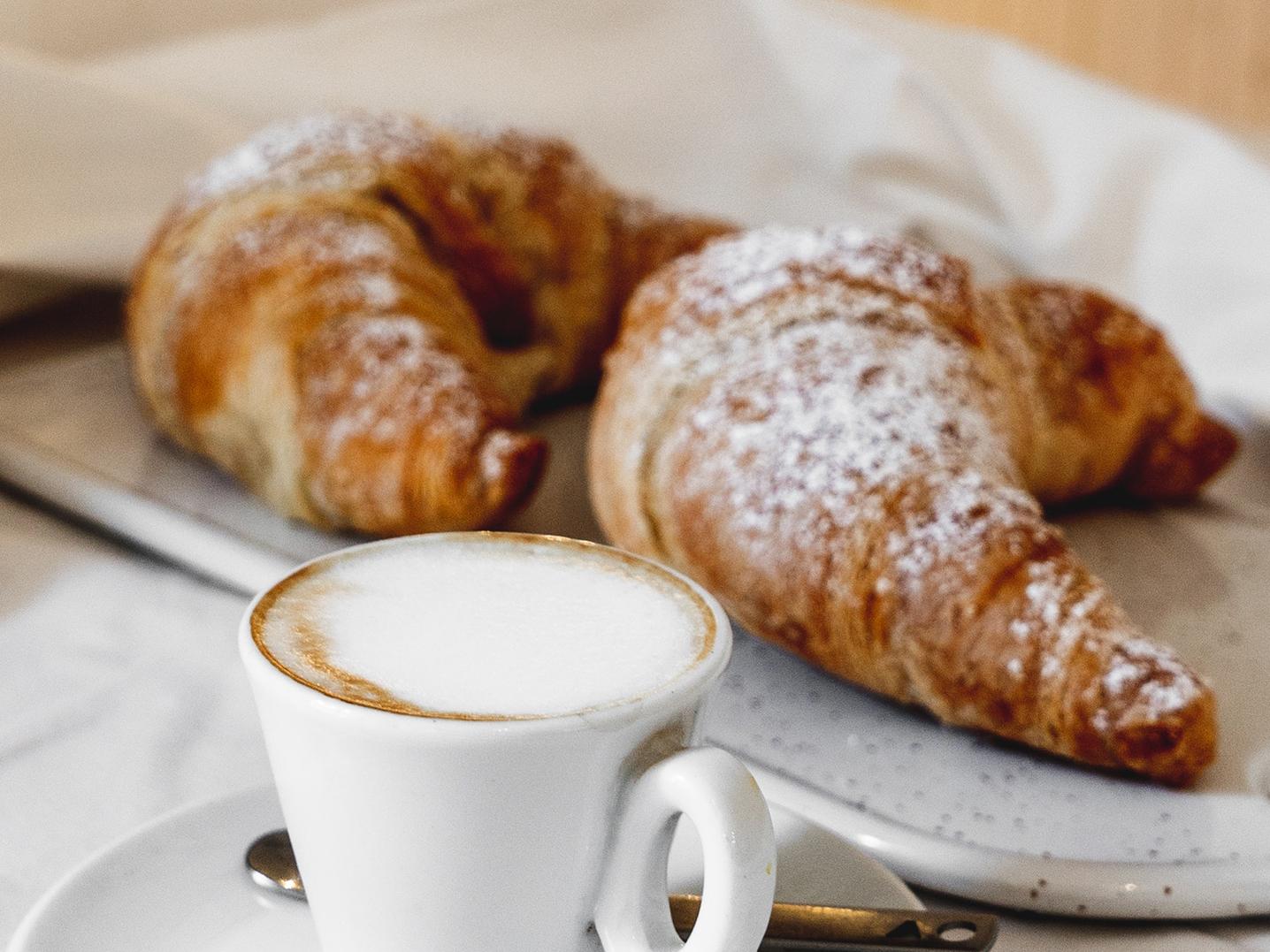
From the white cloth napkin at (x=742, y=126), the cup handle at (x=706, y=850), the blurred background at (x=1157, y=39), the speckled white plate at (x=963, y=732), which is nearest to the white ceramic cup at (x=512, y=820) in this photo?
the cup handle at (x=706, y=850)

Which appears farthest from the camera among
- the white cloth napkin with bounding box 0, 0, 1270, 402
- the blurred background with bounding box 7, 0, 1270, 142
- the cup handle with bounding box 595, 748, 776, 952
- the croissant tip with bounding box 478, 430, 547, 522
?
the blurred background with bounding box 7, 0, 1270, 142

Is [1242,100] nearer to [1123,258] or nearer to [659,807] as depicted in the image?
[1123,258]

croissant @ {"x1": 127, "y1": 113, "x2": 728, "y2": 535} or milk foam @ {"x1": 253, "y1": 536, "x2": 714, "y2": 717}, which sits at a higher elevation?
milk foam @ {"x1": 253, "y1": 536, "x2": 714, "y2": 717}

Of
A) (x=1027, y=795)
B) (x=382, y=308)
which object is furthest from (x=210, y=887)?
(x=382, y=308)

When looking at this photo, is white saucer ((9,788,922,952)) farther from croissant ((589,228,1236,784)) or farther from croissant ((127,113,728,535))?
croissant ((127,113,728,535))

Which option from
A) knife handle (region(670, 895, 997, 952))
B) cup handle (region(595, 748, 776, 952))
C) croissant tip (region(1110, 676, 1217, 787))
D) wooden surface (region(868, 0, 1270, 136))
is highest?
cup handle (region(595, 748, 776, 952))

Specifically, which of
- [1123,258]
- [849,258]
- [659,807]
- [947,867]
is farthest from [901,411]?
[1123,258]

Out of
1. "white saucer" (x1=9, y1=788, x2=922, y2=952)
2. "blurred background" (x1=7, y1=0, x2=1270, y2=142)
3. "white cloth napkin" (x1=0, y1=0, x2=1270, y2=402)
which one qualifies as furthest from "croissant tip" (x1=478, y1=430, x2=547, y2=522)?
"blurred background" (x1=7, y1=0, x2=1270, y2=142)
